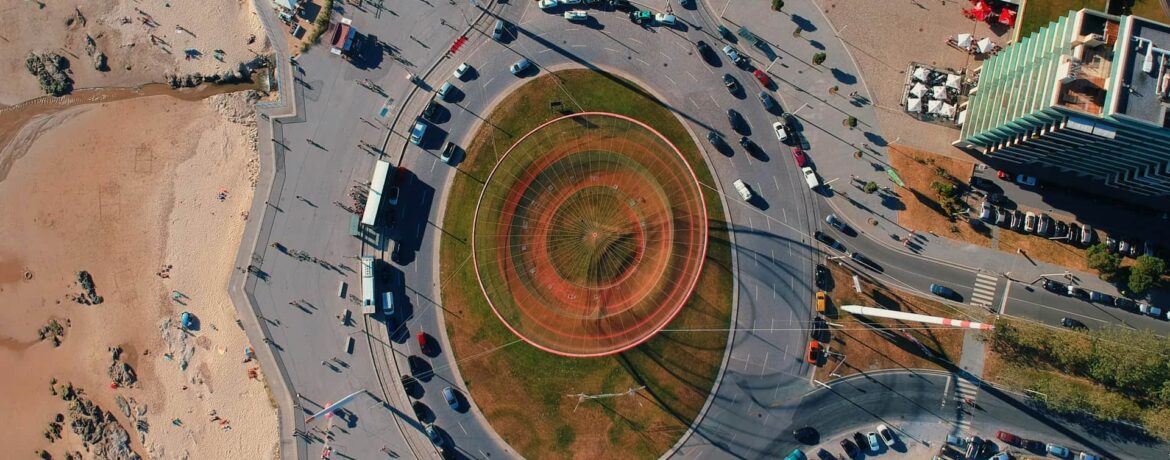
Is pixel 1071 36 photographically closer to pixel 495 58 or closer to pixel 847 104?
pixel 847 104

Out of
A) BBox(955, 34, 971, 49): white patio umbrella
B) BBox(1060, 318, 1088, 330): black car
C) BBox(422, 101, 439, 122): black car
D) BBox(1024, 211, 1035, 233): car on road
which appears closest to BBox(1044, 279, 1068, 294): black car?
BBox(1060, 318, 1088, 330): black car

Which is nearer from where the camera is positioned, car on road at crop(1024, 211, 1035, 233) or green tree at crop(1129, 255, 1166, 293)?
green tree at crop(1129, 255, 1166, 293)

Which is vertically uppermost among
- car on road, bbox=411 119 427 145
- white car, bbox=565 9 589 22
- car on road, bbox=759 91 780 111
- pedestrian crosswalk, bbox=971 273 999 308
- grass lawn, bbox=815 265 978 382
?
white car, bbox=565 9 589 22

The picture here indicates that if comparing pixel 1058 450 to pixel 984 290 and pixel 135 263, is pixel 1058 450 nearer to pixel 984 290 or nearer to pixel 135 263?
pixel 984 290

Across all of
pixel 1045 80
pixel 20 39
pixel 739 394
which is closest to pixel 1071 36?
pixel 1045 80

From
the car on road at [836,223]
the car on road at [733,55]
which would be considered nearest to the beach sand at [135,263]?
the car on road at [733,55]

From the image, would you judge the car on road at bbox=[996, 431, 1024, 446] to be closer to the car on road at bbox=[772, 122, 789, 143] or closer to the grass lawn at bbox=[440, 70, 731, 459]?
the grass lawn at bbox=[440, 70, 731, 459]
